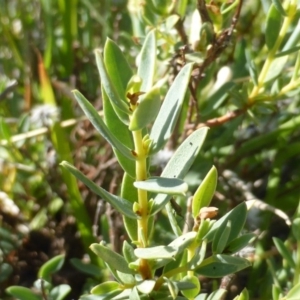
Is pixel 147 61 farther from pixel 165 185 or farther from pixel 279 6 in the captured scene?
pixel 279 6

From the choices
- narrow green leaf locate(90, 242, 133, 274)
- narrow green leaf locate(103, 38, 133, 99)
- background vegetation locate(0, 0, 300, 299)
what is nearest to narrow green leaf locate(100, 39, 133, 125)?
narrow green leaf locate(103, 38, 133, 99)

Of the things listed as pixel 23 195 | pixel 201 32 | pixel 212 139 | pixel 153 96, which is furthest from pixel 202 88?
pixel 153 96

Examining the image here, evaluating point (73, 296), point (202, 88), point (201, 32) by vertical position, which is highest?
point (201, 32)

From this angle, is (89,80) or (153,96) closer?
(153,96)

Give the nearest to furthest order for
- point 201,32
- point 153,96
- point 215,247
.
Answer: point 153,96, point 215,247, point 201,32

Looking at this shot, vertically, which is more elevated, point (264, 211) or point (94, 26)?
Result: point (94, 26)

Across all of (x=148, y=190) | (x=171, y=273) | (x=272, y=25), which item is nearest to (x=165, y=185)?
(x=148, y=190)

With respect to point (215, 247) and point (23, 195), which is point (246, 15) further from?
point (215, 247)
